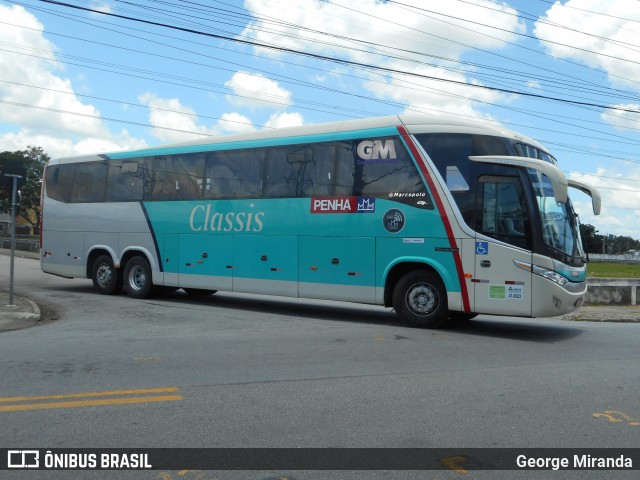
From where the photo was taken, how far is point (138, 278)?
52.4 ft

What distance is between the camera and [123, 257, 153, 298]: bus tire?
15.6 metres

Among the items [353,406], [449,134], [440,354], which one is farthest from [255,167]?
[353,406]

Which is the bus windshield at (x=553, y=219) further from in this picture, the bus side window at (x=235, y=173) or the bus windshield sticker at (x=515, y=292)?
the bus side window at (x=235, y=173)

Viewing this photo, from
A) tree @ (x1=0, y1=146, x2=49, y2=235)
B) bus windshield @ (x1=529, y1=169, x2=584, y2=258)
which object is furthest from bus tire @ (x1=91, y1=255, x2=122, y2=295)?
tree @ (x1=0, y1=146, x2=49, y2=235)

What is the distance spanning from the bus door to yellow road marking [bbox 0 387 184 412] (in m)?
5.99

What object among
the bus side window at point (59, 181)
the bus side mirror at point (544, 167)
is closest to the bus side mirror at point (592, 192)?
the bus side mirror at point (544, 167)

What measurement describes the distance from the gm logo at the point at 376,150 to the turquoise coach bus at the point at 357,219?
2 cm

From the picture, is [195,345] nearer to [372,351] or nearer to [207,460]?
[372,351]

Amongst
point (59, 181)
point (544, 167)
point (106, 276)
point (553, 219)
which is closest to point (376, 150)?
point (544, 167)

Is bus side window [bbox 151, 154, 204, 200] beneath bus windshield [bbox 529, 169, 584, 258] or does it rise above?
above

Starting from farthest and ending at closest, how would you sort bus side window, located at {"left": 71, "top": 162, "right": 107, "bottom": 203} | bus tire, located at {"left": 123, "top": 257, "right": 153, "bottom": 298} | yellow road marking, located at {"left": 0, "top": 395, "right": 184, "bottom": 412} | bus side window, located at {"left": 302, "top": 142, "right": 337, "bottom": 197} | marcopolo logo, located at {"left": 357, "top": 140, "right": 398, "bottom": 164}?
bus side window, located at {"left": 71, "top": 162, "right": 107, "bottom": 203} → bus tire, located at {"left": 123, "top": 257, "right": 153, "bottom": 298} → bus side window, located at {"left": 302, "top": 142, "right": 337, "bottom": 197} → marcopolo logo, located at {"left": 357, "top": 140, "right": 398, "bottom": 164} → yellow road marking, located at {"left": 0, "top": 395, "right": 184, "bottom": 412}

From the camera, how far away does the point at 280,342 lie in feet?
30.3

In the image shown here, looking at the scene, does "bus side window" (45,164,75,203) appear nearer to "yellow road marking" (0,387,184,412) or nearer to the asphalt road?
the asphalt road

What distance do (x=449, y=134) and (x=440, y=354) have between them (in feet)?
13.7
